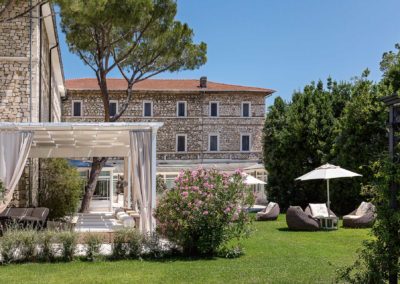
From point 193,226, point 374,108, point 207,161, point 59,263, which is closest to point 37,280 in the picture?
point 59,263

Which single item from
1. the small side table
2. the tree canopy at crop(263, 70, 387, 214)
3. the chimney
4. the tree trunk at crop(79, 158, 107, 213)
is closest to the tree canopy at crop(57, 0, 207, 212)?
the tree trunk at crop(79, 158, 107, 213)

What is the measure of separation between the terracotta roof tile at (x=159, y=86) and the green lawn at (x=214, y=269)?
2887 cm

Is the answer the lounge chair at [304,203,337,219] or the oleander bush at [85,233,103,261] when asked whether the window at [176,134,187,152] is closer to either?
the lounge chair at [304,203,337,219]

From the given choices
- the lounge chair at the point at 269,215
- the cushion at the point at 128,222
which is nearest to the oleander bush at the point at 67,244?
the cushion at the point at 128,222

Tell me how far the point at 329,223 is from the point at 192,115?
24139 millimetres

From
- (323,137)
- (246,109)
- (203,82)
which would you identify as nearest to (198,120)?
(203,82)

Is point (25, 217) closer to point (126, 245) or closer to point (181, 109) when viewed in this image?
point (126, 245)

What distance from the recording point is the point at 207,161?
40750 millimetres

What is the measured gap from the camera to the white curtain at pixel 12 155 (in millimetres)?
12312

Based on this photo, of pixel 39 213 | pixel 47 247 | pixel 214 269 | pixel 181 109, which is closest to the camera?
pixel 214 269

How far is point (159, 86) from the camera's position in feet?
135

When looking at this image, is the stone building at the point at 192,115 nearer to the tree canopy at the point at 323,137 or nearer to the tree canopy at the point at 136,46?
the tree canopy at the point at 323,137

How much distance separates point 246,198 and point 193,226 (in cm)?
126

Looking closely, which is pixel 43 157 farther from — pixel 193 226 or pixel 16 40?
pixel 193 226
